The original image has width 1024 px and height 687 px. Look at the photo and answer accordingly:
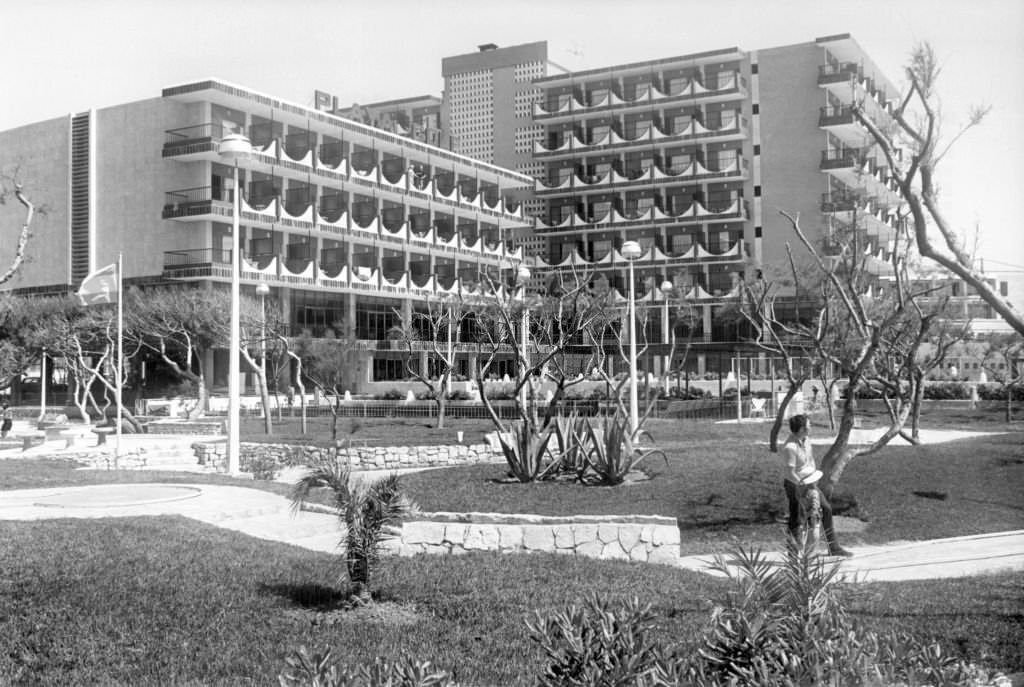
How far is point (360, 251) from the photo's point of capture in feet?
206

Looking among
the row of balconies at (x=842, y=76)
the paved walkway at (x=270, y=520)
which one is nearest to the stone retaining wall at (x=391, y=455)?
the paved walkway at (x=270, y=520)

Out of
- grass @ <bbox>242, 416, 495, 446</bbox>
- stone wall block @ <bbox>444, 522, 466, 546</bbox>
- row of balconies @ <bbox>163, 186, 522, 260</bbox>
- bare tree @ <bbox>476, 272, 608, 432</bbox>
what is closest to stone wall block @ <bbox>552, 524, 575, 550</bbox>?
stone wall block @ <bbox>444, 522, 466, 546</bbox>

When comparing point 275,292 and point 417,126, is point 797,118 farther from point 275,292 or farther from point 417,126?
point 275,292

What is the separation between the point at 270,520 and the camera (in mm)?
15391

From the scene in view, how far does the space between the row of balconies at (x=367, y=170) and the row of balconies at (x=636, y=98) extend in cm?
720

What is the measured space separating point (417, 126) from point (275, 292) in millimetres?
23522

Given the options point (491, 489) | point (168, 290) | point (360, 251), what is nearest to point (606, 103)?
point (360, 251)

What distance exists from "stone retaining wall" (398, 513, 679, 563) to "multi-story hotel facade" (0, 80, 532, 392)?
122ft

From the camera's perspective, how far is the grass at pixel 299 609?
23.0 ft

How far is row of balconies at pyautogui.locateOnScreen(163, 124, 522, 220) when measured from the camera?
5203 cm

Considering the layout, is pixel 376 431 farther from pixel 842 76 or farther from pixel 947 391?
pixel 842 76

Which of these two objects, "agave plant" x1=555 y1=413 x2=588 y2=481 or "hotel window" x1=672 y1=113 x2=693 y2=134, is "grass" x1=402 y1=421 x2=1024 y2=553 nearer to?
"agave plant" x1=555 y1=413 x2=588 y2=481

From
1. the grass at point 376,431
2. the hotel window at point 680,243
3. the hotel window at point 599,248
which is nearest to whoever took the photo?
the grass at point 376,431

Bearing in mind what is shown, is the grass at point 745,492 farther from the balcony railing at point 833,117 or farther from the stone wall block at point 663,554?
the balcony railing at point 833,117
